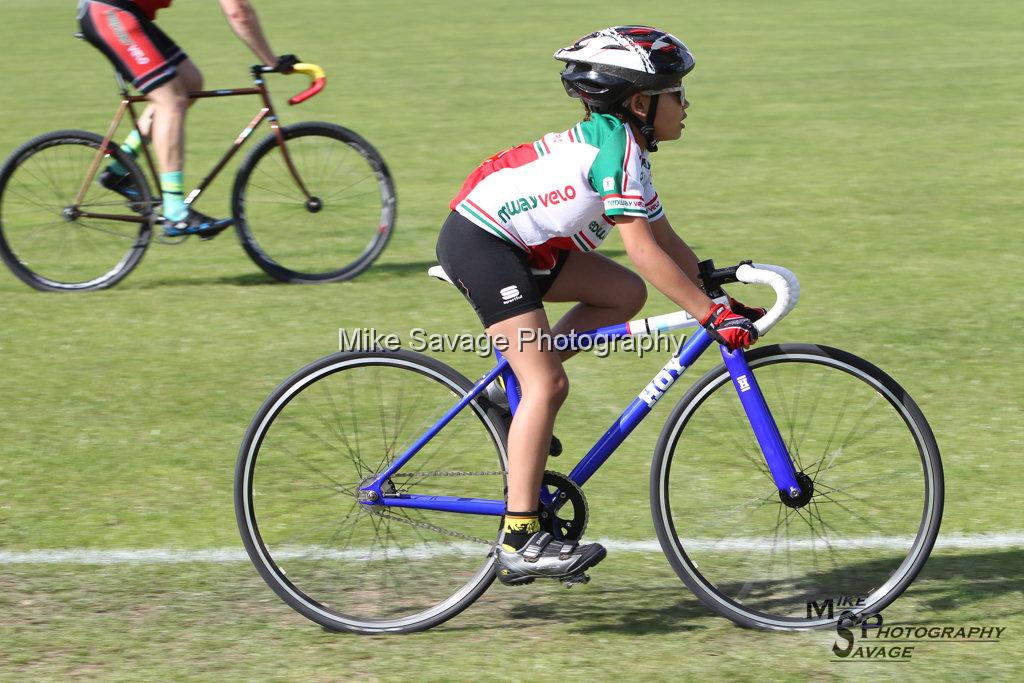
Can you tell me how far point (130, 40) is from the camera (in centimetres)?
846

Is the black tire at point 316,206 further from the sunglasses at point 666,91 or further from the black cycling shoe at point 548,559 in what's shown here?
the black cycling shoe at point 548,559

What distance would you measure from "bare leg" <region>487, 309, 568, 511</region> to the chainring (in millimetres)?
131

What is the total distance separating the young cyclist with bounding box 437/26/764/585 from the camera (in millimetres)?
4340

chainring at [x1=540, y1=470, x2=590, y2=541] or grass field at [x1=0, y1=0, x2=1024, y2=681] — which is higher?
chainring at [x1=540, y1=470, x2=590, y2=541]

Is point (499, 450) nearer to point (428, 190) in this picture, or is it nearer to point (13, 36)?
point (428, 190)

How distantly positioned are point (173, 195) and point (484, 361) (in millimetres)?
2380

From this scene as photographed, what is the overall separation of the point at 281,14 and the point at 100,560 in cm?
2093

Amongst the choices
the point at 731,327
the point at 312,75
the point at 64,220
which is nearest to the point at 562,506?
the point at 731,327

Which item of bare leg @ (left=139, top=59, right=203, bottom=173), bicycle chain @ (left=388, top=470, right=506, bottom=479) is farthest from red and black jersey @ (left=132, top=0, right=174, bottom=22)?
bicycle chain @ (left=388, top=470, right=506, bottom=479)

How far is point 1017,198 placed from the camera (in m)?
10.9

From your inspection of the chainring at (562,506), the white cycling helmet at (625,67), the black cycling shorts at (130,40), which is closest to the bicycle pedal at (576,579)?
the chainring at (562,506)

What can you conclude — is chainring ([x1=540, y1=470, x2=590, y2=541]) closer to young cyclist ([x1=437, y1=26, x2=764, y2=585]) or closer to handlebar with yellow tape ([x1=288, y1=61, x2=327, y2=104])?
young cyclist ([x1=437, y1=26, x2=764, y2=585])

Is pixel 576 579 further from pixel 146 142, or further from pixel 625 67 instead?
pixel 146 142

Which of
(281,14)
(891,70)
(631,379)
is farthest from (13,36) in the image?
(631,379)
